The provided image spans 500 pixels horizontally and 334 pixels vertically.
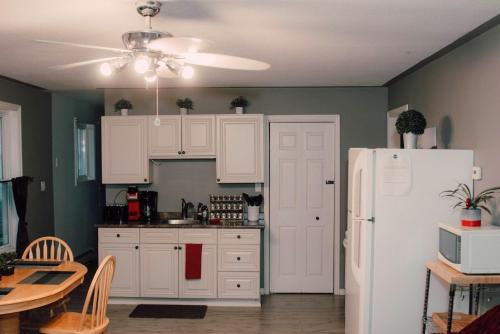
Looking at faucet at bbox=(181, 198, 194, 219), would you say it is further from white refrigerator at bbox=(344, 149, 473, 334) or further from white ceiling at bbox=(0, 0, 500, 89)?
white refrigerator at bbox=(344, 149, 473, 334)

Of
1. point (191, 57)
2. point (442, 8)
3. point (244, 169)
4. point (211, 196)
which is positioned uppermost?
point (442, 8)

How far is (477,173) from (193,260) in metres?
2.92

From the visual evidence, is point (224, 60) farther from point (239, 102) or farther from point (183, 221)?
point (183, 221)

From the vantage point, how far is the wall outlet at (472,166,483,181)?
301cm

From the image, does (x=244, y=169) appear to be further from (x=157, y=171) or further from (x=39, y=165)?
(x=39, y=165)

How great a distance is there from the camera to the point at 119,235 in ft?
16.0

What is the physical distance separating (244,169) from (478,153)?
2545 millimetres

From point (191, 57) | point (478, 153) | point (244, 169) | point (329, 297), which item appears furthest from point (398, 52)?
point (329, 297)

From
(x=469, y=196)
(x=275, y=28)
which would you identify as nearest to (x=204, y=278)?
(x=469, y=196)

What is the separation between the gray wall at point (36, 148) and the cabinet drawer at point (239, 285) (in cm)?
225

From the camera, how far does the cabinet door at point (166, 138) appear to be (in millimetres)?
5008

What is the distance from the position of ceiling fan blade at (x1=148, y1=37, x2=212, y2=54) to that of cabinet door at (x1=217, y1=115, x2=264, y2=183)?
9.43ft

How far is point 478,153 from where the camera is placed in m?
3.04

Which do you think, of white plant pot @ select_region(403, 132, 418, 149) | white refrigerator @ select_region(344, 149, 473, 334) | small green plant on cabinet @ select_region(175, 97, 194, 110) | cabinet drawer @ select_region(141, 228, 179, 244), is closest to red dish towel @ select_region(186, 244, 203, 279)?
cabinet drawer @ select_region(141, 228, 179, 244)
